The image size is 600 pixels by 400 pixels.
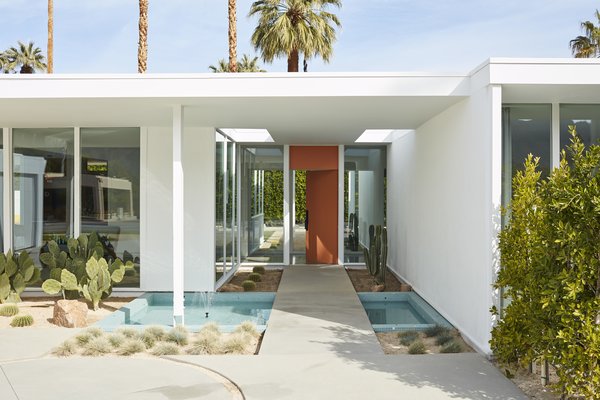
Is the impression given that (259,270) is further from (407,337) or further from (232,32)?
(232,32)

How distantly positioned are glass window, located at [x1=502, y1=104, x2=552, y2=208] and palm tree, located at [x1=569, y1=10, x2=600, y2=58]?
20206 mm

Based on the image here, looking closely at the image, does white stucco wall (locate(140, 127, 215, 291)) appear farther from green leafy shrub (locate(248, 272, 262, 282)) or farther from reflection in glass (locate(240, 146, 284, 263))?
reflection in glass (locate(240, 146, 284, 263))

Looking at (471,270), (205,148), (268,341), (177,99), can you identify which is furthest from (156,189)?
(471,270)

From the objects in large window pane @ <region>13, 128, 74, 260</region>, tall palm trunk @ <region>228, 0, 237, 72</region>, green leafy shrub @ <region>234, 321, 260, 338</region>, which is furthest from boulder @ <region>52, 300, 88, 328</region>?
tall palm trunk @ <region>228, 0, 237, 72</region>

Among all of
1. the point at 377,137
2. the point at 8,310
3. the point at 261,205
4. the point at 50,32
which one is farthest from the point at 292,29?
the point at 8,310

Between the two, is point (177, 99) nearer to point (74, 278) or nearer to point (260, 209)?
point (74, 278)

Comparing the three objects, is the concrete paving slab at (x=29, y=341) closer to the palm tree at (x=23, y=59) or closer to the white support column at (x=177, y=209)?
the white support column at (x=177, y=209)

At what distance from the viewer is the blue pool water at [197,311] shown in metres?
7.79

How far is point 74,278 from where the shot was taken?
8.35m

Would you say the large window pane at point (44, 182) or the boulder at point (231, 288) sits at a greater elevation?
the large window pane at point (44, 182)

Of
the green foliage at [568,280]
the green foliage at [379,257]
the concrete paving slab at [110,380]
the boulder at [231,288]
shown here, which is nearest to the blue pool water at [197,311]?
the boulder at [231,288]

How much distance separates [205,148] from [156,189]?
1110 millimetres

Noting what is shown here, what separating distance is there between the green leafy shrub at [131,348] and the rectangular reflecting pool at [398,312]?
9.65ft

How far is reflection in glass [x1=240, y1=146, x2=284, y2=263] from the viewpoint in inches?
541
